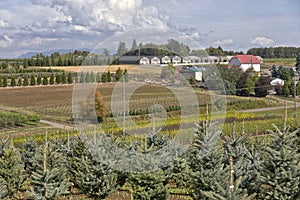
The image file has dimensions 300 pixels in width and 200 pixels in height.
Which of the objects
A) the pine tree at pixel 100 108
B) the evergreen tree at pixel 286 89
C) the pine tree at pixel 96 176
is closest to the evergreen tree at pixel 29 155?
the pine tree at pixel 96 176

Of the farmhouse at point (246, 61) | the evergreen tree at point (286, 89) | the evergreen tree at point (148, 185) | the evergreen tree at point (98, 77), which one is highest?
the farmhouse at point (246, 61)

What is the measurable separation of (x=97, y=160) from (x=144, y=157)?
1667 millimetres

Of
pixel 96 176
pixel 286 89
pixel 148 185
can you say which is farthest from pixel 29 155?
pixel 286 89

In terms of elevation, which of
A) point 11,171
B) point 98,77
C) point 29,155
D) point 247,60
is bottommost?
point 29,155

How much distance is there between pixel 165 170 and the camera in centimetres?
1431

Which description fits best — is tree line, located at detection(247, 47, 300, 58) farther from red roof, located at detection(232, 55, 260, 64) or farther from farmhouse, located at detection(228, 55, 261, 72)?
farmhouse, located at detection(228, 55, 261, 72)

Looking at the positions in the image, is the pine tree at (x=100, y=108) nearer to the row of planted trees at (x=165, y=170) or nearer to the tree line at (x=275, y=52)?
the row of planted trees at (x=165, y=170)

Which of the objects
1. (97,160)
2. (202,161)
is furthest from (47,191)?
(202,161)

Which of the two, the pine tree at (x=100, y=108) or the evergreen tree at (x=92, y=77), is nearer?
the pine tree at (x=100, y=108)

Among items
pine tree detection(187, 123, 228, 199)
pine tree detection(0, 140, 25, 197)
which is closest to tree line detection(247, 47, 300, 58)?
pine tree detection(187, 123, 228, 199)

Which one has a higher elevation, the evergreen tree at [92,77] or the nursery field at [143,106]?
the evergreen tree at [92,77]

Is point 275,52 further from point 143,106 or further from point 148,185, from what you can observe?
point 148,185

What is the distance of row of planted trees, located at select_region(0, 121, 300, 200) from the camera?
9922 millimetres

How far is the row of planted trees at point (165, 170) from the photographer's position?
992cm
